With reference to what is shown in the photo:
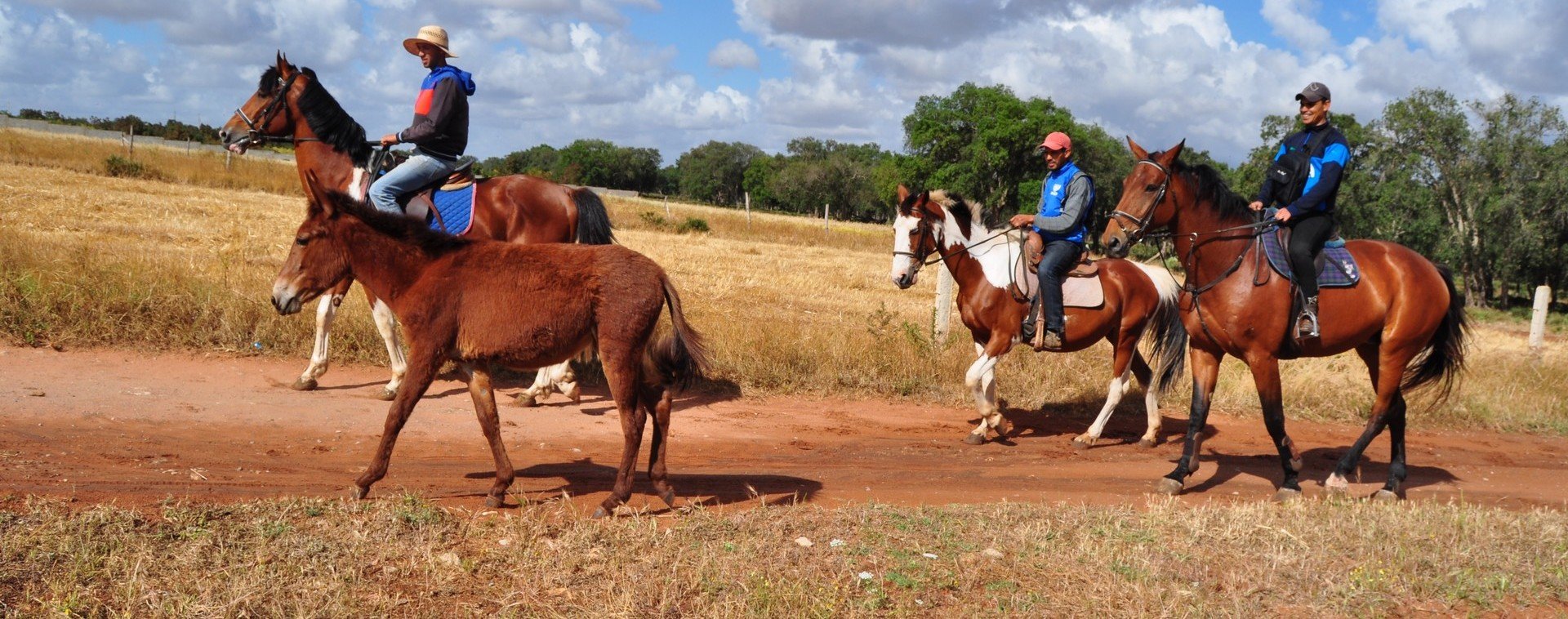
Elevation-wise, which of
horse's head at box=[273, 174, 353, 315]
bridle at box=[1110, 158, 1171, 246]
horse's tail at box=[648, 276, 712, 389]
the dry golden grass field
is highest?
bridle at box=[1110, 158, 1171, 246]

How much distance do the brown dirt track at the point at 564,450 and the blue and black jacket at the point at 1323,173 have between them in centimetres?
236

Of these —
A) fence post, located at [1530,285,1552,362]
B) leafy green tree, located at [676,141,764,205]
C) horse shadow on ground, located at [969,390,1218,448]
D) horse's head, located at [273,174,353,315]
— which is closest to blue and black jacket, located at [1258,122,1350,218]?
horse shadow on ground, located at [969,390,1218,448]

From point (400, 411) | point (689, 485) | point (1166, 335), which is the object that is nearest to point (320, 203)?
point (400, 411)

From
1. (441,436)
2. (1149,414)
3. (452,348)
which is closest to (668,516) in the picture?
(452,348)

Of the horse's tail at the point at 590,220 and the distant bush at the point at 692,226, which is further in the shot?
the distant bush at the point at 692,226

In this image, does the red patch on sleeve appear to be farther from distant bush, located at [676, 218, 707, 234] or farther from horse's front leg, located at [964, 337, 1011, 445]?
distant bush, located at [676, 218, 707, 234]

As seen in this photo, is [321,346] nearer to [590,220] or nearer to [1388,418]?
[590,220]

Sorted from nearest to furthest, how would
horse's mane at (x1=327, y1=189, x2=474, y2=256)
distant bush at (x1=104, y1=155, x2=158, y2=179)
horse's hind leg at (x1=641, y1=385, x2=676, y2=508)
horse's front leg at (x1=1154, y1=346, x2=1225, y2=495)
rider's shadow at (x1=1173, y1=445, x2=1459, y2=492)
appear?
horse's mane at (x1=327, y1=189, x2=474, y2=256) < horse's hind leg at (x1=641, y1=385, x2=676, y2=508) < horse's front leg at (x1=1154, y1=346, x2=1225, y2=495) < rider's shadow at (x1=1173, y1=445, x2=1459, y2=492) < distant bush at (x1=104, y1=155, x2=158, y2=179)

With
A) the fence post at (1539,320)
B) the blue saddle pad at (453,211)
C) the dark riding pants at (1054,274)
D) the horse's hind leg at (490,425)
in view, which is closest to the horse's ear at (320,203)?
the horse's hind leg at (490,425)

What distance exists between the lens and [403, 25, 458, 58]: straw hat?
29.5ft

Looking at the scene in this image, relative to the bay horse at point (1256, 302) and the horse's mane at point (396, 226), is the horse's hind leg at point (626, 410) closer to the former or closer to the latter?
the horse's mane at point (396, 226)

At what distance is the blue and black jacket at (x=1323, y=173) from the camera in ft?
25.9

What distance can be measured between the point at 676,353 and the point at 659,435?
566 millimetres

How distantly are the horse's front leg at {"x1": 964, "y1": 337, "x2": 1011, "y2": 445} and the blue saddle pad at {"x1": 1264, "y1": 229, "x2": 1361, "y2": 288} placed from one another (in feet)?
8.19
